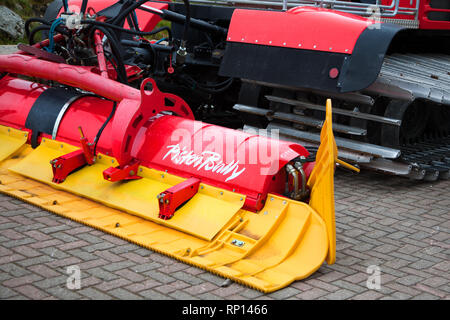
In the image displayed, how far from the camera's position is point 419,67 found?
18.1ft

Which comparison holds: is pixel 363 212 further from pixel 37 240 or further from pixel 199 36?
pixel 199 36

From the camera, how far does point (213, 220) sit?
3.86m

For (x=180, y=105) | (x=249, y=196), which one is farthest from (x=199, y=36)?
(x=249, y=196)

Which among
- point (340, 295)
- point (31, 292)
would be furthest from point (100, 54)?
point (340, 295)

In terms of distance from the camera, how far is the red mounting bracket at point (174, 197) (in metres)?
3.93

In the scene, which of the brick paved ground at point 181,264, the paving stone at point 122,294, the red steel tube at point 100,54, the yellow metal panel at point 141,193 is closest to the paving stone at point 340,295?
the brick paved ground at point 181,264

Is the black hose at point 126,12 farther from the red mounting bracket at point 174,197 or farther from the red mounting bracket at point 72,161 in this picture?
A: the red mounting bracket at point 174,197

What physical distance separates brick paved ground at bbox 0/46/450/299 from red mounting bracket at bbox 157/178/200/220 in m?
0.31

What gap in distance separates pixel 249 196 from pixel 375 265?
0.87m

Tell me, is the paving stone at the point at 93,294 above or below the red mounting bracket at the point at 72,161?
below

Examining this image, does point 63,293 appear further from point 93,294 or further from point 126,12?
point 126,12

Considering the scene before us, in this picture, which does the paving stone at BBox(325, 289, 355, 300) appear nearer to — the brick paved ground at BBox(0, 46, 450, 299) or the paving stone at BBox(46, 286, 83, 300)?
the brick paved ground at BBox(0, 46, 450, 299)

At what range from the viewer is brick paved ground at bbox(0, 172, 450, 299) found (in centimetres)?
323

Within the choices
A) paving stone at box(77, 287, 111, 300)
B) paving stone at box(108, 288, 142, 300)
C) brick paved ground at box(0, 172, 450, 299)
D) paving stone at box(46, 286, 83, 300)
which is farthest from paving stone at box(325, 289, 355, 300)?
paving stone at box(46, 286, 83, 300)
